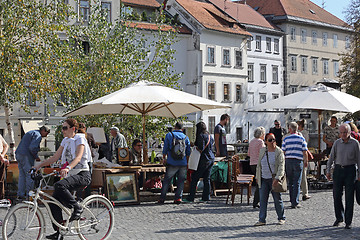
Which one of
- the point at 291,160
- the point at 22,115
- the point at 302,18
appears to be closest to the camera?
the point at 291,160

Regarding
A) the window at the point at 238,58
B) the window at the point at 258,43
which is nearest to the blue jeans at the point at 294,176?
the window at the point at 238,58

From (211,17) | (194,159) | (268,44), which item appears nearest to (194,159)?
(194,159)

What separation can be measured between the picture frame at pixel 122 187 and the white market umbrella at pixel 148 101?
1.55 m

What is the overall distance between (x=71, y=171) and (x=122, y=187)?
554 centimetres

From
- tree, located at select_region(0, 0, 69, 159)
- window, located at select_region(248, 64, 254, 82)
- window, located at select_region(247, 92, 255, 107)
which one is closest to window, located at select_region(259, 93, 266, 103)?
window, located at select_region(247, 92, 255, 107)

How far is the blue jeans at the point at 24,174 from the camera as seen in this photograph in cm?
1592

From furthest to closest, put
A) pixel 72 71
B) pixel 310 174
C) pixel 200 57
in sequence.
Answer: pixel 200 57 → pixel 72 71 → pixel 310 174

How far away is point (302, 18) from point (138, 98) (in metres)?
59.8

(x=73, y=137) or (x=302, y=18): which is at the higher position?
(x=302, y=18)

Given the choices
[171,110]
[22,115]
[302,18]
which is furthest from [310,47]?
[171,110]

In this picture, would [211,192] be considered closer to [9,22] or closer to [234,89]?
[9,22]

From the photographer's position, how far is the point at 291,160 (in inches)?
573

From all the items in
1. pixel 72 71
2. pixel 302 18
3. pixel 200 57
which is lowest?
pixel 72 71

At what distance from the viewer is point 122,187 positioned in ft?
49.4
